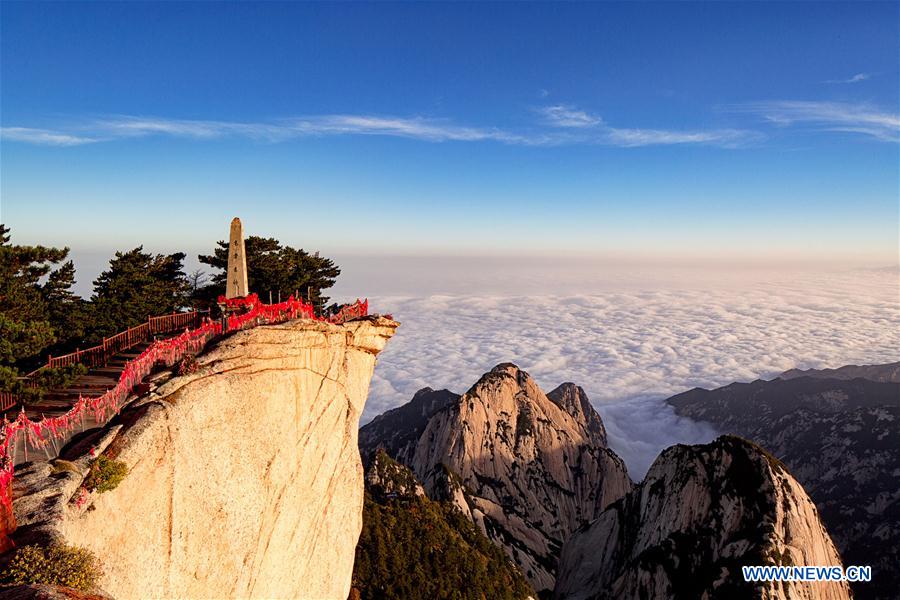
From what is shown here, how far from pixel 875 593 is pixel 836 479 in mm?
61285

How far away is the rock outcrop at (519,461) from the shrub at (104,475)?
96.4 m

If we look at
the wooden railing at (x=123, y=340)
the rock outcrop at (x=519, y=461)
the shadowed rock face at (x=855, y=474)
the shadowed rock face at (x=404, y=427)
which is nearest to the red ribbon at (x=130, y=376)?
the wooden railing at (x=123, y=340)

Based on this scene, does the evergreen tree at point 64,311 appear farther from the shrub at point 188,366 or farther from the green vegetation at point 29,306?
the shrub at point 188,366

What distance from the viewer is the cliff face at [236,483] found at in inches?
719

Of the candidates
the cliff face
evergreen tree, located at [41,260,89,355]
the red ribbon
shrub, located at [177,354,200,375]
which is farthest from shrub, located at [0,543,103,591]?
evergreen tree, located at [41,260,89,355]

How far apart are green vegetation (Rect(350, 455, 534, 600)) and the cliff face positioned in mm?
22901

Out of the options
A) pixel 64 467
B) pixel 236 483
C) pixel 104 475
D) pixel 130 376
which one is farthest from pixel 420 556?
pixel 64 467

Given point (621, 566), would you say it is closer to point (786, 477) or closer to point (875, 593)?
point (786, 477)

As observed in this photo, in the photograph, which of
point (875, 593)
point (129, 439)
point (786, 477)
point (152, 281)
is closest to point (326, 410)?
point (129, 439)

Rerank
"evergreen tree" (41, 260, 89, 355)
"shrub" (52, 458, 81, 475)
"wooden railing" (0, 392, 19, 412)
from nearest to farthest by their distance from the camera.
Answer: "shrub" (52, 458, 81, 475)
"wooden railing" (0, 392, 19, 412)
"evergreen tree" (41, 260, 89, 355)

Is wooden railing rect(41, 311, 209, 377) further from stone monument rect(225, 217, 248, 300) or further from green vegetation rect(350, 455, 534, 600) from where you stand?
green vegetation rect(350, 455, 534, 600)

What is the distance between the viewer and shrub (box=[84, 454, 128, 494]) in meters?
18.0

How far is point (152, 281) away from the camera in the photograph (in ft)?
160

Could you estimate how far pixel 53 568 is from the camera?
45.9ft
